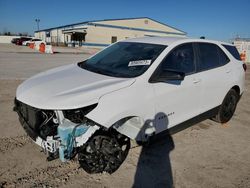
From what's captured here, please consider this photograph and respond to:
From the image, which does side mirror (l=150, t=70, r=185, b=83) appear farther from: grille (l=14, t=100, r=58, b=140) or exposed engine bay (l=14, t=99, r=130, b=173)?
grille (l=14, t=100, r=58, b=140)

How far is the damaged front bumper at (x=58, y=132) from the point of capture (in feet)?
9.29

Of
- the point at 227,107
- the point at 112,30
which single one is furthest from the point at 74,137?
the point at 112,30

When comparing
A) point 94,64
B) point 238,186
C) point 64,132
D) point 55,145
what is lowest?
point 238,186

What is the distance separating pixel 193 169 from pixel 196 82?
1.39 meters

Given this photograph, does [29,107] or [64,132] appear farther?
[29,107]

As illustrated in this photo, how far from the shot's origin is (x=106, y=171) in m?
3.23

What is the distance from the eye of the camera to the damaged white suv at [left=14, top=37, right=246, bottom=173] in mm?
2854

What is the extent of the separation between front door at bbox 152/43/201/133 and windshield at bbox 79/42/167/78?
0.82ft

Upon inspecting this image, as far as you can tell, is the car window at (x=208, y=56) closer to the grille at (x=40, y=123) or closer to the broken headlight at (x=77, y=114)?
the broken headlight at (x=77, y=114)

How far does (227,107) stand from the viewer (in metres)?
5.17

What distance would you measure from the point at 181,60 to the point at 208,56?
0.86 meters

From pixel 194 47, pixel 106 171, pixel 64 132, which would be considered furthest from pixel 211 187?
pixel 194 47

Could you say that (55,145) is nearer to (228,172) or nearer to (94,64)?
(94,64)

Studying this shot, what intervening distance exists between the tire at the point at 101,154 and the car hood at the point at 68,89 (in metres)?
0.55
